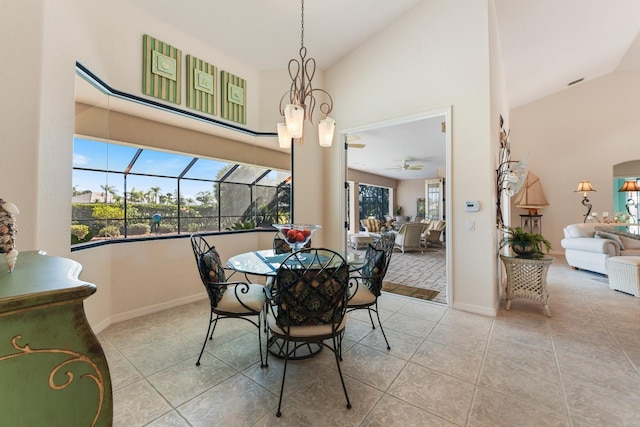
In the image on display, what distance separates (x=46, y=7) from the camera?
1.83 m

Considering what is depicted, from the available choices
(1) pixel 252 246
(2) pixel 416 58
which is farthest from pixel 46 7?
(2) pixel 416 58

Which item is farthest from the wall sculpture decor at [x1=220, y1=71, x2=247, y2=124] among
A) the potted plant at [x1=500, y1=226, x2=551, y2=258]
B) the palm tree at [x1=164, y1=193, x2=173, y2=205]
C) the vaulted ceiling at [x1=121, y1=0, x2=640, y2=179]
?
the potted plant at [x1=500, y1=226, x2=551, y2=258]

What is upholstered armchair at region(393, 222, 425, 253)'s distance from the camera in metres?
6.88

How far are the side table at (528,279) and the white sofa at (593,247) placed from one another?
2.49 meters

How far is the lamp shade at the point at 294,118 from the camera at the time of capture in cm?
219

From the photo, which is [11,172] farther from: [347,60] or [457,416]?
[347,60]

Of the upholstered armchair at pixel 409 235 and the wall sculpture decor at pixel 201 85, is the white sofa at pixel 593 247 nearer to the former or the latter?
the upholstered armchair at pixel 409 235

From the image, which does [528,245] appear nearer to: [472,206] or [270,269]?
[472,206]

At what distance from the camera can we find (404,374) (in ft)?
6.12

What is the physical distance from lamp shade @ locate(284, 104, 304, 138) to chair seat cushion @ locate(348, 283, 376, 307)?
4.88ft

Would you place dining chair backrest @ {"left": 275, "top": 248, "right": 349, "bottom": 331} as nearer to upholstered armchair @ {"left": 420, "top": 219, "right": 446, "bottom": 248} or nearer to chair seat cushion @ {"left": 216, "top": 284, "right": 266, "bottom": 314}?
chair seat cushion @ {"left": 216, "top": 284, "right": 266, "bottom": 314}

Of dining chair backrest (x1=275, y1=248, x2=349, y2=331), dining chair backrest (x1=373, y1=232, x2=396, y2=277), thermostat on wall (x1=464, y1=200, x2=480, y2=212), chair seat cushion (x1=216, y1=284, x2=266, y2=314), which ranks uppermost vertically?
thermostat on wall (x1=464, y1=200, x2=480, y2=212)

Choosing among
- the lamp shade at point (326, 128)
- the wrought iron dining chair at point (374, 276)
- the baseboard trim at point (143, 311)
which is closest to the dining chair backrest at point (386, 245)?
the wrought iron dining chair at point (374, 276)

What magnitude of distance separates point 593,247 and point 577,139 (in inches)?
139
